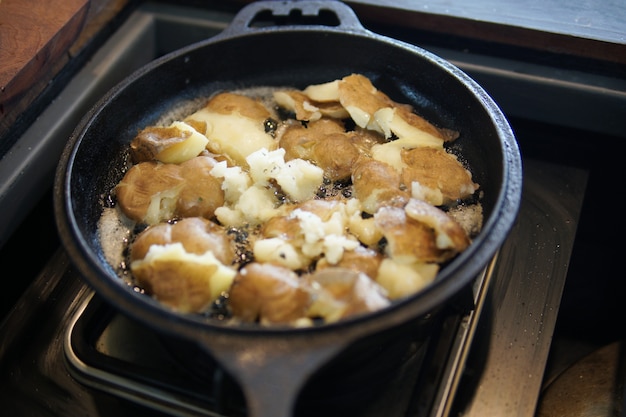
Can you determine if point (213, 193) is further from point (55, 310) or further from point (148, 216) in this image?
point (55, 310)

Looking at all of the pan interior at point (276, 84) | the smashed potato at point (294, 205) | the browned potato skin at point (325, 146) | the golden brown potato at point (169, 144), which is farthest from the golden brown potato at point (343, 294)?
the golden brown potato at point (169, 144)

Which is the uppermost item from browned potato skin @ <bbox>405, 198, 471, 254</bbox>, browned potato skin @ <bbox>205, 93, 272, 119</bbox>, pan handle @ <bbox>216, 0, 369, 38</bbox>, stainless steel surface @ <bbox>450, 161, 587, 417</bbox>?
pan handle @ <bbox>216, 0, 369, 38</bbox>

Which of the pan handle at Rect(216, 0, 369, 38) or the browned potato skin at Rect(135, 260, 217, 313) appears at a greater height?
the pan handle at Rect(216, 0, 369, 38)

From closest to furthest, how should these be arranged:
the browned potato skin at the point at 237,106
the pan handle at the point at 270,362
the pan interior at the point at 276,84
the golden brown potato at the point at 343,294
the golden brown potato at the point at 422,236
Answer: the pan handle at the point at 270,362 < the golden brown potato at the point at 343,294 < the golden brown potato at the point at 422,236 < the pan interior at the point at 276,84 < the browned potato skin at the point at 237,106

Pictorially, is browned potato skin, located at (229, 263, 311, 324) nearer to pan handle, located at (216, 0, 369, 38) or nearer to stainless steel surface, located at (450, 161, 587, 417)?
stainless steel surface, located at (450, 161, 587, 417)

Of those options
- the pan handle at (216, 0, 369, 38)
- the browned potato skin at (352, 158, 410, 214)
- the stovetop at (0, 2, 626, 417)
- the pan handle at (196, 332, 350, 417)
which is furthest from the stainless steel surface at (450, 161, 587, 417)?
the pan handle at (216, 0, 369, 38)

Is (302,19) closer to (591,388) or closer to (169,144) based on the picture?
(169,144)

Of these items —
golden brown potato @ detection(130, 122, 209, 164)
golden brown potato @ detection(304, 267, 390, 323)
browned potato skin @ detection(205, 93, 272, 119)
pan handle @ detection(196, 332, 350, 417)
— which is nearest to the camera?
pan handle @ detection(196, 332, 350, 417)

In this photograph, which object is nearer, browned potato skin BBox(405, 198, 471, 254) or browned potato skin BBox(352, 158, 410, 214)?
browned potato skin BBox(405, 198, 471, 254)

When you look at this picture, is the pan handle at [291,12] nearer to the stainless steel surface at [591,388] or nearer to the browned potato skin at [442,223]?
the browned potato skin at [442,223]
